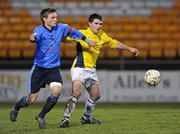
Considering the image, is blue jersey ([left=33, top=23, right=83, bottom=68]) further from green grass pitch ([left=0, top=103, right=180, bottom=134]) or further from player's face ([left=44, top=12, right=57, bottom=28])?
green grass pitch ([left=0, top=103, right=180, bottom=134])

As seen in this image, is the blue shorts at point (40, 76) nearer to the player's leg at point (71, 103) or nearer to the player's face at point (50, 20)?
the player's leg at point (71, 103)

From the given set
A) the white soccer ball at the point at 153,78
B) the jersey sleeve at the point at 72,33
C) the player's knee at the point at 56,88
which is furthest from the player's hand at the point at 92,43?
the white soccer ball at the point at 153,78

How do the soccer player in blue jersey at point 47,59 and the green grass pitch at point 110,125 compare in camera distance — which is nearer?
the green grass pitch at point 110,125

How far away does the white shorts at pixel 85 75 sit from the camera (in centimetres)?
962

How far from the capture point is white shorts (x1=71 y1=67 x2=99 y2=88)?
9625 millimetres

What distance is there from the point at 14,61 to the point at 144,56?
186 inches

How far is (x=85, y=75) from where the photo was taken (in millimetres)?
9688

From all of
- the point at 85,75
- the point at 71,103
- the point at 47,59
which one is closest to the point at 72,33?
the point at 47,59

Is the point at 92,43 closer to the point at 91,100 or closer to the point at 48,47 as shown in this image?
the point at 48,47

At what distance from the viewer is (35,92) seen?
917 centimetres

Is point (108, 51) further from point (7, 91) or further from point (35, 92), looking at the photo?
point (35, 92)

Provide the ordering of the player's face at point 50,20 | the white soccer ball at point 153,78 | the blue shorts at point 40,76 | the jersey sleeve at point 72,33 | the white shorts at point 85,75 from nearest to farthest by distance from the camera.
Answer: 1. the player's face at point 50,20
2. the blue shorts at point 40,76
3. the jersey sleeve at point 72,33
4. the white shorts at point 85,75
5. the white soccer ball at point 153,78

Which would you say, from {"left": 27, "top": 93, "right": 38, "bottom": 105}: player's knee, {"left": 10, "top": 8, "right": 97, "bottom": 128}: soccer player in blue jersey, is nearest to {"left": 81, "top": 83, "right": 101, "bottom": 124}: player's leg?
{"left": 10, "top": 8, "right": 97, "bottom": 128}: soccer player in blue jersey

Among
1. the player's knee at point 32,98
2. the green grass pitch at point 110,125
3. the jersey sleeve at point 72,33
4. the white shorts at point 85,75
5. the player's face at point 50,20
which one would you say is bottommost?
the green grass pitch at point 110,125
